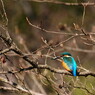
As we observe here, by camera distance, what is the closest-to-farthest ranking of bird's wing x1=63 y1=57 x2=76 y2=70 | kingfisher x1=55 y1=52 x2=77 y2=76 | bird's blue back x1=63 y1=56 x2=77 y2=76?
bird's blue back x1=63 y1=56 x2=77 y2=76 → kingfisher x1=55 y1=52 x2=77 y2=76 → bird's wing x1=63 y1=57 x2=76 y2=70

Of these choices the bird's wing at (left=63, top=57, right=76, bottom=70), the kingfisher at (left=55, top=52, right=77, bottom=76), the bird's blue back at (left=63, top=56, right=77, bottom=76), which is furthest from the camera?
the bird's wing at (left=63, top=57, right=76, bottom=70)

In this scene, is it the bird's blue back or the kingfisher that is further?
the kingfisher

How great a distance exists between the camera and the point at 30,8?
19.2 metres

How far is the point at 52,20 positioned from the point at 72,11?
1359mm

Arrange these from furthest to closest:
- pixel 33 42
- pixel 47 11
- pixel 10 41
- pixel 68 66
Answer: pixel 47 11 → pixel 33 42 → pixel 68 66 → pixel 10 41

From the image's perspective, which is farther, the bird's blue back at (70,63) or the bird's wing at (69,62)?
the bird's wing at (69,62)

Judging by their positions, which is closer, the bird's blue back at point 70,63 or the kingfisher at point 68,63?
the bird's blue back at point 70,63

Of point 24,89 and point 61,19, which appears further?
point 61,19

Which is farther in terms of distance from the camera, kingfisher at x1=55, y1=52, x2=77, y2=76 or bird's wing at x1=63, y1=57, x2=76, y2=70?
bird's wing at x1=63, y1=57, x2=76, y2=70

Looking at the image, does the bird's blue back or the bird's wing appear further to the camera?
the bird's wing

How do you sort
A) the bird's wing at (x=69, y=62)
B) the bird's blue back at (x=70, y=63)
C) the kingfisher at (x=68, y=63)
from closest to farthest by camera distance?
the bird's blue back at (x=70, y=63), the kingfisher at (x=68, y=63), the bird's wing at (x=69, y=62)

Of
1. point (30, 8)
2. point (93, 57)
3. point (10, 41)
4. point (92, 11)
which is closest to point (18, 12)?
point (30, 8)

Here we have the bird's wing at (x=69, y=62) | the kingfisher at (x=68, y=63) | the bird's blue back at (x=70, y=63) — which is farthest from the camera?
the bird's wing at (x=69, y=62)

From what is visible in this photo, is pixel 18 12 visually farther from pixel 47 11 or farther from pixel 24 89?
pixel 24 89
